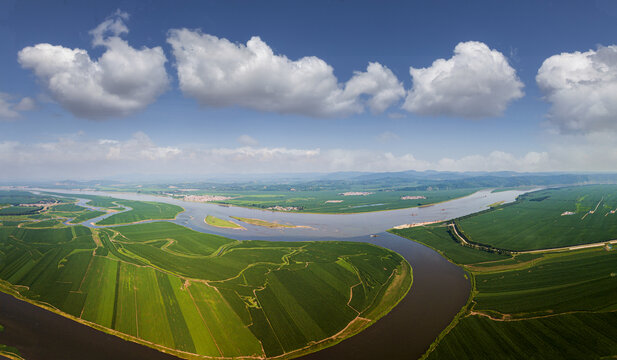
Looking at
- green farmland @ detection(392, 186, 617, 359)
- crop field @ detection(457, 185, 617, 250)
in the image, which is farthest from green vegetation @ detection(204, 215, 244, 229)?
crop field @ detection(457, 185, 617, 250)

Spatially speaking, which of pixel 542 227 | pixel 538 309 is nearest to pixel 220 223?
pixel 538 309

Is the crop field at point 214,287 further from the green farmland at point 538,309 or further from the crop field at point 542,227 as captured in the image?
the crop field at point 542,227

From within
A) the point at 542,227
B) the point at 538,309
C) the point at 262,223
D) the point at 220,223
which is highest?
the point at 542,227

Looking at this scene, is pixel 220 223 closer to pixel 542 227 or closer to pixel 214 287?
pixel 214 287

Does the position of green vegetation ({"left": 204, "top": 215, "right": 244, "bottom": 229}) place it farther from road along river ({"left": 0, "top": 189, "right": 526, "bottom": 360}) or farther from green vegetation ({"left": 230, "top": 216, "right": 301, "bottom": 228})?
road along river ({"left": 0, "top": 189, "right": 526, "bottom": 360})

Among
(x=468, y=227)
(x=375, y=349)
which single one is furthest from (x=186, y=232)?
(x=468, y=227)

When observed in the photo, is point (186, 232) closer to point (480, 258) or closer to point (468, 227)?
point (480, 258)

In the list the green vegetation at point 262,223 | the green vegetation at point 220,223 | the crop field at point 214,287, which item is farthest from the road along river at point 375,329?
the green vegetation at point 220,223
